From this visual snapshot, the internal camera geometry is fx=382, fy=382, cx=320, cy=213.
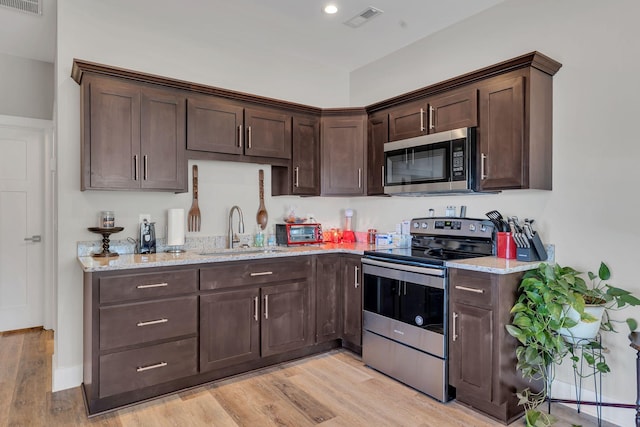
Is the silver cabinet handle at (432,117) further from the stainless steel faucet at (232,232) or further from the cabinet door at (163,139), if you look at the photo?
the cabinet door at (163,139)

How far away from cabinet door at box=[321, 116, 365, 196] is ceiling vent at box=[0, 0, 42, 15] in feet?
8.18

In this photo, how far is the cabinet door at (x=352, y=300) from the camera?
3.26 meters

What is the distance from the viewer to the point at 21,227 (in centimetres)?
396

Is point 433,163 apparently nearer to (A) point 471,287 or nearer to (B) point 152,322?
(A) point 471,287

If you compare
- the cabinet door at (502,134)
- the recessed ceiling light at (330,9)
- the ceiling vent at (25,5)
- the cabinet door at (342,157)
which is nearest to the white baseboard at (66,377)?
the cabinet door at (342,157)

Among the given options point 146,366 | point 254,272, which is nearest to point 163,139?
point 254,272

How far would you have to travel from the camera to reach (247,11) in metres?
3.16

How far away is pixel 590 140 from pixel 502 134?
52 centimetres

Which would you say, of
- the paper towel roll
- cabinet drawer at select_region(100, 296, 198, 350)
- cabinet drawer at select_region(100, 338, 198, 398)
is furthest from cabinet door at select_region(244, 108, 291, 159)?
cabinet drawer at select_region(100, 338, 198, 398)

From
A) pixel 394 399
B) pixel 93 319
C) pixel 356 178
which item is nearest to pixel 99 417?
pixel 93 319

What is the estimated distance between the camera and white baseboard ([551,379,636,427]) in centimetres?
224

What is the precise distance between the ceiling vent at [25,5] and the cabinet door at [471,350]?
376 centimetres

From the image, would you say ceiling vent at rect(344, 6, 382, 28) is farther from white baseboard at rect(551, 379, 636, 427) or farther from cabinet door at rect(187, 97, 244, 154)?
white baseboard at rect(551, 379, 636, 427)

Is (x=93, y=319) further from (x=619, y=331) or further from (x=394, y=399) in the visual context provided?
(x=619, y=331)
